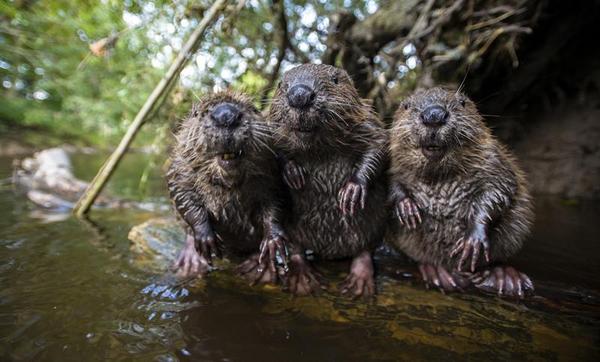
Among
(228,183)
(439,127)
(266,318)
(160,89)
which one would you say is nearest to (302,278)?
(266,318)

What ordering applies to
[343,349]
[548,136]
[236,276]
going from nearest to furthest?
[343,349]
[236,276]
[548,136]

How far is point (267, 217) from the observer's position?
249 cm

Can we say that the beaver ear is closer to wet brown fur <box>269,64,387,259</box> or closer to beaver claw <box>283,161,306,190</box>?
wet brown fur <box>269,64,387,259</box>

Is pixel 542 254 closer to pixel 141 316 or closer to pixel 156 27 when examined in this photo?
pixel 141 316

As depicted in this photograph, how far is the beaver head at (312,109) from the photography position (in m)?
2.29

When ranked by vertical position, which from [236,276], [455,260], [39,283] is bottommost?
[39,283]

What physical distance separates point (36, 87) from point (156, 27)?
20386mm

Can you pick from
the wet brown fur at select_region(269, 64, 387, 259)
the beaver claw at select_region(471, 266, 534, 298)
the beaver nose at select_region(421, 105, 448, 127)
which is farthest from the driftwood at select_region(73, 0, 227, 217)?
the beaver claw at select_region(471, 266, 534, 298)

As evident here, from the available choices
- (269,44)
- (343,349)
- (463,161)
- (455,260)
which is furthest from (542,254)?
(269,44)

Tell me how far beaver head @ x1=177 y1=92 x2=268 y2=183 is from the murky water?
796 millimetres

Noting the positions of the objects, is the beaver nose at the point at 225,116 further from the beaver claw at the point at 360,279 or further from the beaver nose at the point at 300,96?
the beaver claw at the point at 360,279

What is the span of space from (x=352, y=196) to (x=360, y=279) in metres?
0.57

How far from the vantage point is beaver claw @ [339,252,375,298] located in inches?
95.7

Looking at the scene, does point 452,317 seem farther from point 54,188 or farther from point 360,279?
point 54,188
